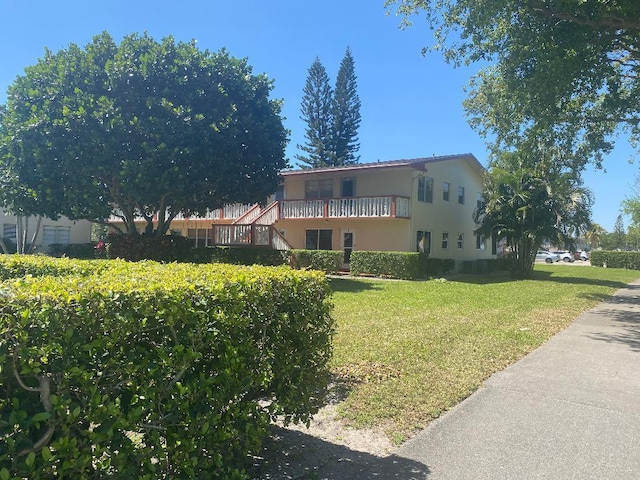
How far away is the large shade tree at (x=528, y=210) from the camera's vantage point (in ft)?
77.5

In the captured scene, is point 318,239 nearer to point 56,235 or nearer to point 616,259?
point 56,235

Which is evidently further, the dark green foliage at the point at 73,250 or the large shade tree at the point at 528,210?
the dark green foliage at the point at 73,250

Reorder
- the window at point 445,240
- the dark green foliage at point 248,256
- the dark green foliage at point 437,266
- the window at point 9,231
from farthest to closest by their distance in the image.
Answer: the window at point 9,231 < the window at point 445,240 < the dark green foliage at point 437,266 < the dark green foliage at point 248,256

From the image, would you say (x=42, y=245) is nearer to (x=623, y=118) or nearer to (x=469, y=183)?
(x=469, y=183)

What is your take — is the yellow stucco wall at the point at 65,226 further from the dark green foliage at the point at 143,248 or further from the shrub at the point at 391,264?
the shrub at the point at 391,264

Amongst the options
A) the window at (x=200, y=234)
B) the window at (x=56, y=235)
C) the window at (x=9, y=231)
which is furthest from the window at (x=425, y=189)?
the window at (x=9, y=231)

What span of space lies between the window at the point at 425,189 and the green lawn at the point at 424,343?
35.7 ft

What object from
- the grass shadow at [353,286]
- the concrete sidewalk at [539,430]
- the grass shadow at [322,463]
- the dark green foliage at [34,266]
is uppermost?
the dark green foliage at [34,266]

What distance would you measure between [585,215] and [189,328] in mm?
25187

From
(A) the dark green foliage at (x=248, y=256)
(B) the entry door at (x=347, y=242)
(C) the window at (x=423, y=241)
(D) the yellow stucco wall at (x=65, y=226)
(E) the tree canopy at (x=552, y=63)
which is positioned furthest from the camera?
(D) the yellow stucco wall at (x=65, y=226)

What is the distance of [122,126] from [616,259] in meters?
43.6

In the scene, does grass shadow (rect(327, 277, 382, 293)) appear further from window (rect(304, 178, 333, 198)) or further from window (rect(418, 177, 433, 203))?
window (rect(304, 178, 333, 198))

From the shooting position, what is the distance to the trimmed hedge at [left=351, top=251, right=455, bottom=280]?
71.2 ft

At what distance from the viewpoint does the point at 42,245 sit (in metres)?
30.8
